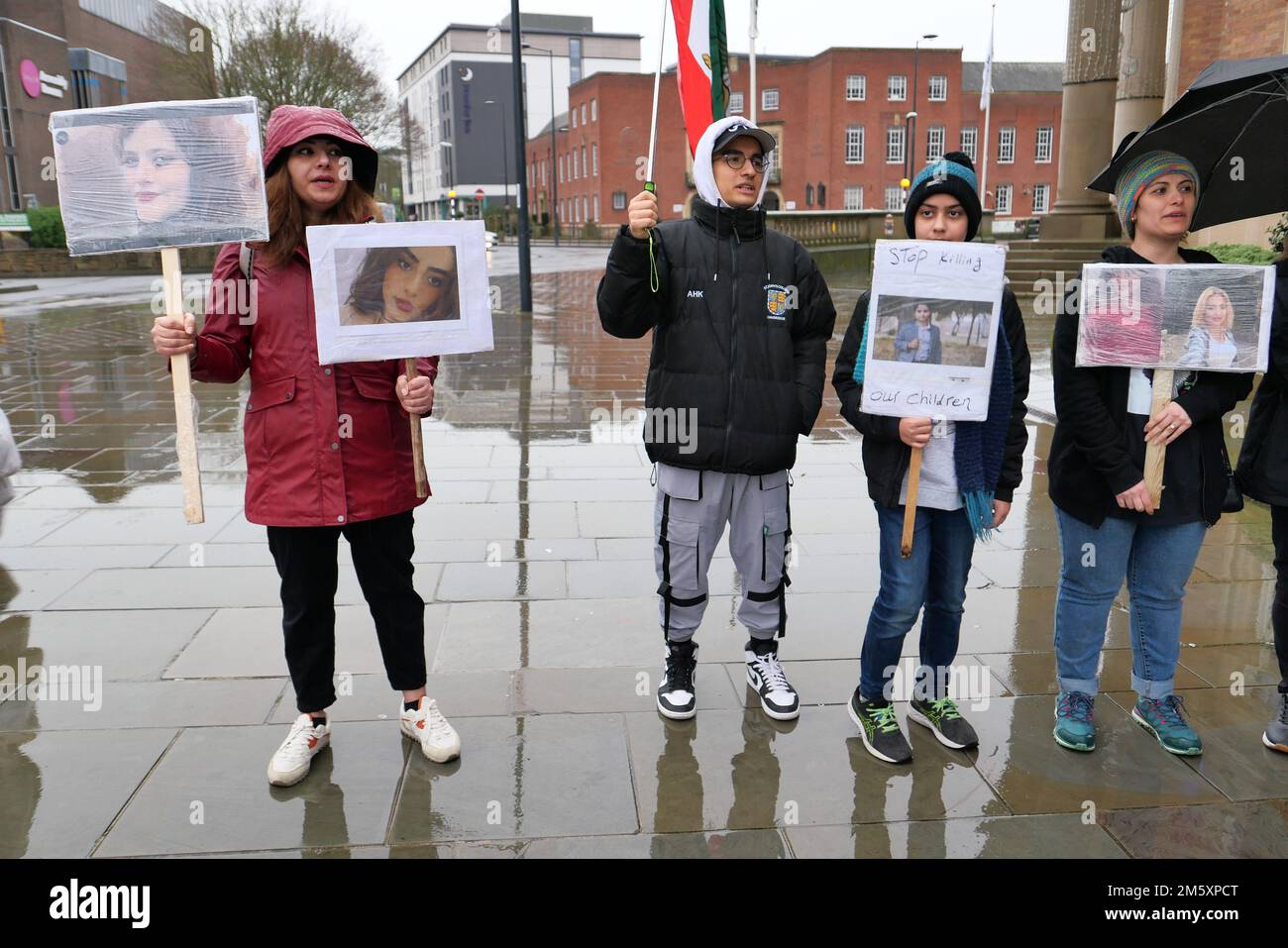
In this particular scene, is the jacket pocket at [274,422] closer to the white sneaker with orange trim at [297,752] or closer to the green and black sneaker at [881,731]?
the white sneaker with orange trim at [297,752]

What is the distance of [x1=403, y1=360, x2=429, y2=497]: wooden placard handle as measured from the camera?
3.25m

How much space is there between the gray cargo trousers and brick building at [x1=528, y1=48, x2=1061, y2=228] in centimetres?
5642

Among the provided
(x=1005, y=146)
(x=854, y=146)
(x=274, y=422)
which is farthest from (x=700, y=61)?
(x=1005, y=146)

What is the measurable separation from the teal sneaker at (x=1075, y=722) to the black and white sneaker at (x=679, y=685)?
1.33 meters

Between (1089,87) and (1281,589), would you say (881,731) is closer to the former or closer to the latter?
(1281,589)

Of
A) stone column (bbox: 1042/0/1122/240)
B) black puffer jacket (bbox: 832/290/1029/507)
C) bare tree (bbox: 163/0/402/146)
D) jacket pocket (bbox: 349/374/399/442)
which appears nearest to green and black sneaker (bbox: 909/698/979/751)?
black puffer jacket (bbox: 832/290/1029/507)

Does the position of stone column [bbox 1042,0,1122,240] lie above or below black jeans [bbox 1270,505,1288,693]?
above

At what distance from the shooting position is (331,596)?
11.6 feet

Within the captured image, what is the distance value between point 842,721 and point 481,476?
4.21 meters

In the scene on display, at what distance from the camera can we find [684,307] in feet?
11.9

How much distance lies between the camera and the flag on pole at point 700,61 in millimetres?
3924

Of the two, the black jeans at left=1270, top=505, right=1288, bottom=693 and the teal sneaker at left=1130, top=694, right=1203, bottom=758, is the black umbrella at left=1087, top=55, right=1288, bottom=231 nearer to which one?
the black jeans at left=1270, top=505, right=1288, bottom=693

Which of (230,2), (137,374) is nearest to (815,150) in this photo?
(230,2)
